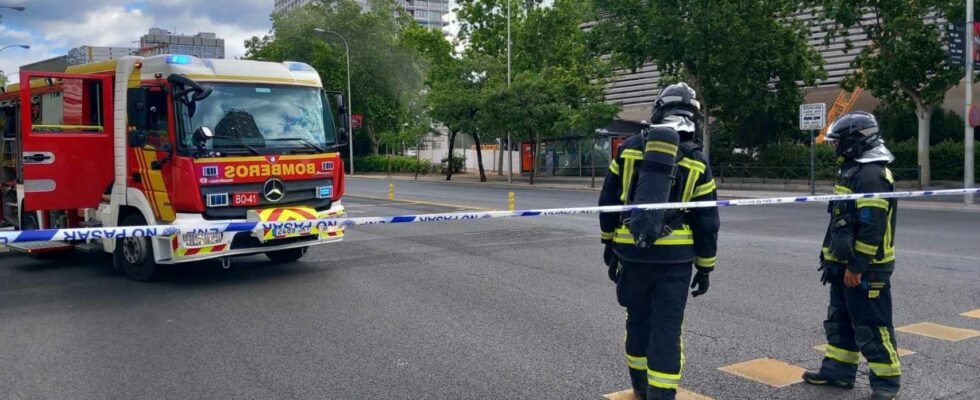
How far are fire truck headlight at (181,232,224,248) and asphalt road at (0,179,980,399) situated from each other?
0.53 m

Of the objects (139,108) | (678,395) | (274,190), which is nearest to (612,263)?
(678,395)

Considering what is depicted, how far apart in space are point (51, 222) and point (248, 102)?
3423mm

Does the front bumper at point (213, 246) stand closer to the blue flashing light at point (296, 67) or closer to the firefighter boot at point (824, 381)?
the blue flashing light at point (296, 67)

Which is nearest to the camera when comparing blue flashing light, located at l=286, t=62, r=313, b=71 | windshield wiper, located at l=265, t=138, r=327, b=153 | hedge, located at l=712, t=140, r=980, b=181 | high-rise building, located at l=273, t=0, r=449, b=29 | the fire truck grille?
the fire truck grille

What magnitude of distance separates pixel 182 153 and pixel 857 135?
6.74 m

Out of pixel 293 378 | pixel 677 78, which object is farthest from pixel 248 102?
pixel 677 78

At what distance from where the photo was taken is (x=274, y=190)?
8.91 m

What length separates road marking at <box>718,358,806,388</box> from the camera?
198 inches

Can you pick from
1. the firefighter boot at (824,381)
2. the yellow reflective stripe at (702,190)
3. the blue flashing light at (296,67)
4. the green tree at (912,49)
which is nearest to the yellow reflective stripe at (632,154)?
the yellow reflective stripe at (702,190)

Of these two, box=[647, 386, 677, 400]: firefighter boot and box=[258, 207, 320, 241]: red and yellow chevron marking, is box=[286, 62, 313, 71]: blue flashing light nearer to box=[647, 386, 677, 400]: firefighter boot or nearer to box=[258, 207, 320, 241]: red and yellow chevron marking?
box=[258, 207, 320, 241]: red and yellow chevron marking

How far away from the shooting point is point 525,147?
146 ft

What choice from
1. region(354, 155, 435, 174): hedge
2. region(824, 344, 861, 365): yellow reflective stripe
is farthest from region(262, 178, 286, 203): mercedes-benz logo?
region(354, 155, 435, 174): hedge

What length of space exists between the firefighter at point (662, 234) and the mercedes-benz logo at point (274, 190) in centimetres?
544

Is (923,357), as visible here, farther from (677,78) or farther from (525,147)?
(525,147)
